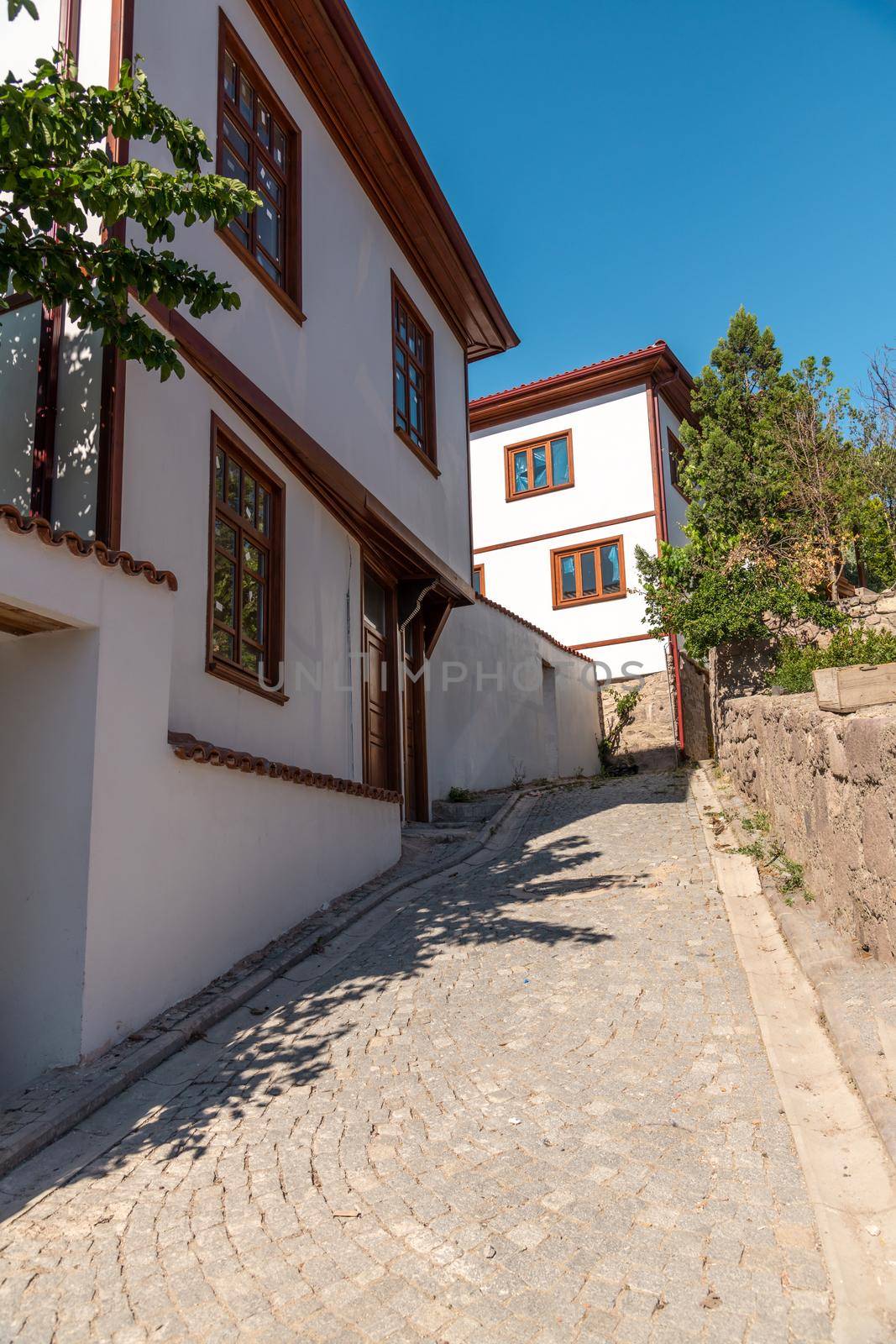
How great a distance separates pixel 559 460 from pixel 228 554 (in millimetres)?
13867

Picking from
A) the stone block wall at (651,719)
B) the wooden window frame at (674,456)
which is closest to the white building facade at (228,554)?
the stone block wall at (651,719)

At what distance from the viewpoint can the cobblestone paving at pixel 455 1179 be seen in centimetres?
271

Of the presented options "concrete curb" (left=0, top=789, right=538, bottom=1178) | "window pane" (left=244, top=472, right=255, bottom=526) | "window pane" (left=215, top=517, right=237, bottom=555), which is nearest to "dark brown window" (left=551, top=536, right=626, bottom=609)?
"concrete curb" (left=0, top=789, right=538, bottom=1178)

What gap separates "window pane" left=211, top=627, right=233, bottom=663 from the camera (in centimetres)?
681

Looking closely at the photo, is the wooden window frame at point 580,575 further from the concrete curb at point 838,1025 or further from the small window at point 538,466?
the concrete curb at point 838,1025

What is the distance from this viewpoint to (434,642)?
1227 centimetres

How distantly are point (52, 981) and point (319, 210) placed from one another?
7464 millimetres

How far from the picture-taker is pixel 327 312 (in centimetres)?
912

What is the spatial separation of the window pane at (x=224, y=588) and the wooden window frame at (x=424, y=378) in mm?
4097

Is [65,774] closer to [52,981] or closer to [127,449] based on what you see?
[52,981]

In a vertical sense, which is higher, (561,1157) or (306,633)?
(306,633)

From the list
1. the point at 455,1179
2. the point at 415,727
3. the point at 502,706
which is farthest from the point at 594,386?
the point at 455,1179

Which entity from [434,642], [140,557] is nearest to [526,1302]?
[140,557]

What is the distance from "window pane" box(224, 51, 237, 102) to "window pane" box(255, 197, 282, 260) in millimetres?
772
